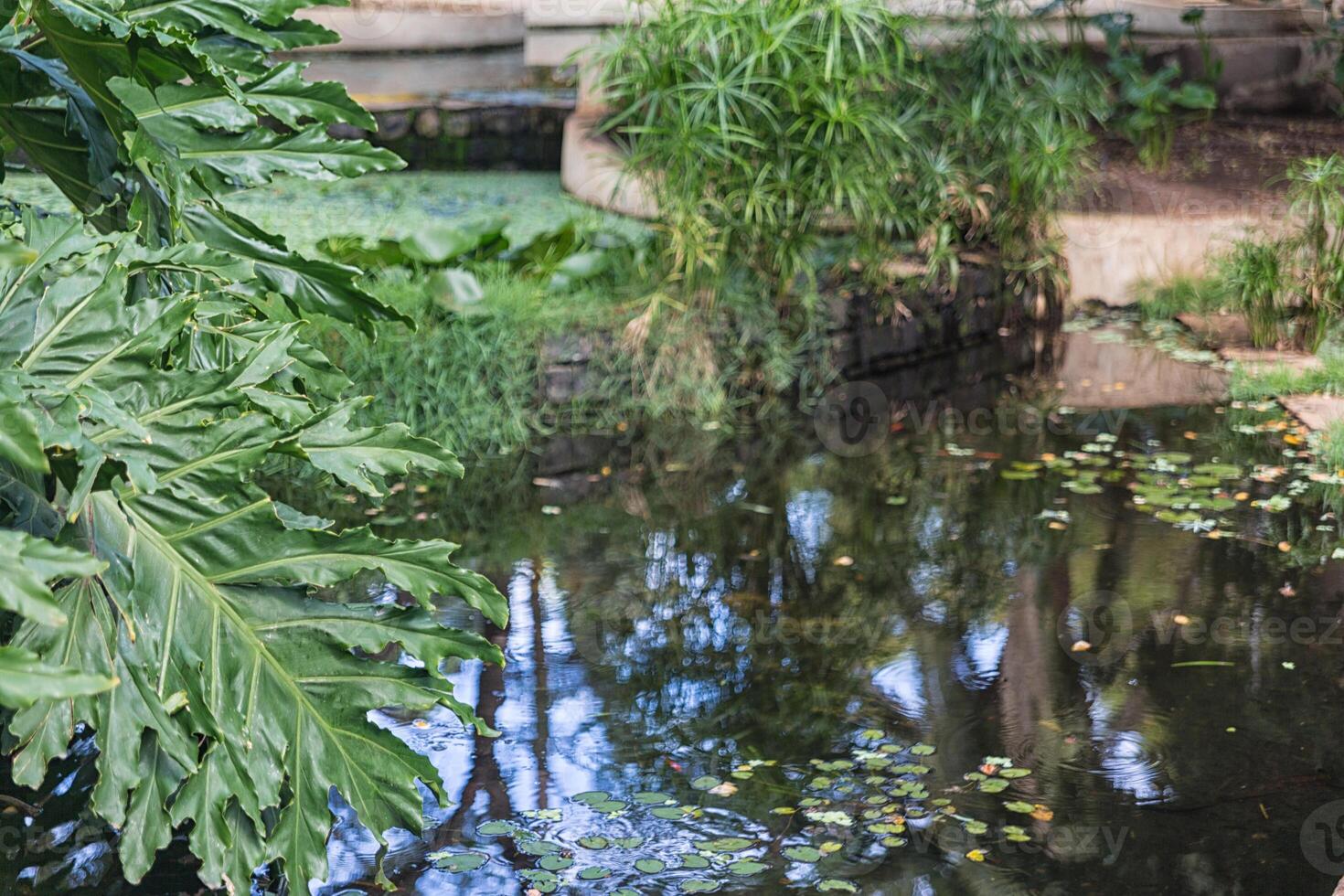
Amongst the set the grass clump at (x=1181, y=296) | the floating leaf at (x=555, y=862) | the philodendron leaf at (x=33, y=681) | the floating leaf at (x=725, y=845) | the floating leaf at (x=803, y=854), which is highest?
the grass clump at (x=1181, y=296)

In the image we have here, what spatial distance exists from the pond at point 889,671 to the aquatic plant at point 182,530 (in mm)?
742

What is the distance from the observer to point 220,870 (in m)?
1.86

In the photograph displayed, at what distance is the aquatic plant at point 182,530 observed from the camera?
70.6 inches

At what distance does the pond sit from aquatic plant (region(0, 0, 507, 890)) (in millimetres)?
742

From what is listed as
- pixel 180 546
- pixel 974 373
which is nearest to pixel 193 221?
pixel 180 546

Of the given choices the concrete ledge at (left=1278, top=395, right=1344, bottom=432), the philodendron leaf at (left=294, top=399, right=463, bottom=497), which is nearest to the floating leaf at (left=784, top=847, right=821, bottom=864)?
the philodendron leaf at (left=294, top=399, right=463, bottom=497)

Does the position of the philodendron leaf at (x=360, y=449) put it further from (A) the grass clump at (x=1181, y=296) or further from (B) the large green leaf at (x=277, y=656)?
(A) the grass clump at (x=1181, y=296)

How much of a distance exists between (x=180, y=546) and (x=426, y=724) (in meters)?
1.43

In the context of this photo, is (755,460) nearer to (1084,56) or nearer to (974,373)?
(974,373)

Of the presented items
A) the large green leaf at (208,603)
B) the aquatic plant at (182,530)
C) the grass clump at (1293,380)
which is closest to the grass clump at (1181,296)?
the grass clump at (1293,380)

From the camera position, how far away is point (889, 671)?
3.48 metres

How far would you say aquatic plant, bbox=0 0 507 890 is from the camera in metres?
1.79

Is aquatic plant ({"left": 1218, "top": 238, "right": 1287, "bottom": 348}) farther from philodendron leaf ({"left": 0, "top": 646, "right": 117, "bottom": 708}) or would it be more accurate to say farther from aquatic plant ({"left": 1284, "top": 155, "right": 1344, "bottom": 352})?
philodendron leaf ({"left": 0, "top": 646, "right": 117, "bottom": 708})

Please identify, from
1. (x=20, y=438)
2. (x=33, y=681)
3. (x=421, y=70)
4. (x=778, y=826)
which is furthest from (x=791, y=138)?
(x=421, y=70)
